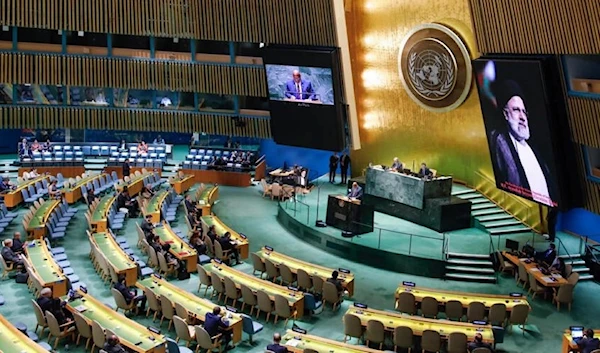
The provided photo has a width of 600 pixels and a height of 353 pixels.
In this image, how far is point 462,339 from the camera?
1238 centimetres

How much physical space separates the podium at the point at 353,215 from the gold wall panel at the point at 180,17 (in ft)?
24.3

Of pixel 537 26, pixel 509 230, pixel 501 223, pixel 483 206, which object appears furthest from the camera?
pixel 483 206

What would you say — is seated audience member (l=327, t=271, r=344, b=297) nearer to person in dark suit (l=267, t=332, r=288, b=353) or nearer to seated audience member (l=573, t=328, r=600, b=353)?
person in dark suit (l=267, t=332, r=288, b=353)

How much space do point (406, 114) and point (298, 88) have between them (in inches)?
157

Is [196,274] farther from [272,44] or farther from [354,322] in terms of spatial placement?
[272,44]

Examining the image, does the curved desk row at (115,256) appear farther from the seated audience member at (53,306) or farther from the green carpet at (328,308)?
the seated audience member at (53,306)

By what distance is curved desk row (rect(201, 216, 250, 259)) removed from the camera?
18.7 m

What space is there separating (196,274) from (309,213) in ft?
19.1

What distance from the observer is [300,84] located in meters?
23.7

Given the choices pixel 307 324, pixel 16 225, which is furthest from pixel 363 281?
pixel 16 225

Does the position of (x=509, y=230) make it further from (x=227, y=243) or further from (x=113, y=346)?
(x=113, y=346)

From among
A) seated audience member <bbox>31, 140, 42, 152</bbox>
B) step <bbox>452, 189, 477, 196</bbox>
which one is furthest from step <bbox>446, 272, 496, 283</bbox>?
seated audience member <bbox>31, 140, 42, 152</bbox>

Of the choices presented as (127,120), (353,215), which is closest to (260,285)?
(353,215)

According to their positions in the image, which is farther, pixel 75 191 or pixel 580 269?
pixel 75 191
